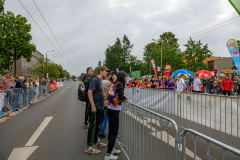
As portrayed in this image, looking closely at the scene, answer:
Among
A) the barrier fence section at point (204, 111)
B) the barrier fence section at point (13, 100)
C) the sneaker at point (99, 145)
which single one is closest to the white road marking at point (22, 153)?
the sneaker at point (99, 145)

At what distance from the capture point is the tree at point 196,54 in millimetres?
35750

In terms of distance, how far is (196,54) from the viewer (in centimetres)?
3597

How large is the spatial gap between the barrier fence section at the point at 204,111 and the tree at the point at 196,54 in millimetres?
32728

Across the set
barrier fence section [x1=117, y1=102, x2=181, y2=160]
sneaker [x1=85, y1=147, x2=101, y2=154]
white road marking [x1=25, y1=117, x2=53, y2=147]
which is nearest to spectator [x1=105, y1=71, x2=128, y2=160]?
barrier fence section [x1=117, y1=102, x2=181, y2=160]

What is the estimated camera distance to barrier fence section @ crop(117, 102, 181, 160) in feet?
9.48

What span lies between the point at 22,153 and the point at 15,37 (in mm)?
36031

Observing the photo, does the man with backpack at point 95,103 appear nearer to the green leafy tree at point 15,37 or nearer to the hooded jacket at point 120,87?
the hooded jacket at point 120,87

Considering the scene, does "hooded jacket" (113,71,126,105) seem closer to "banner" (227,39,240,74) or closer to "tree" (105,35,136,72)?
"banner" (227,39,240,74)

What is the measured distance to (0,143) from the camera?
4508 millimetres

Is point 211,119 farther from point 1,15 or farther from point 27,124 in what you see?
point 1,15

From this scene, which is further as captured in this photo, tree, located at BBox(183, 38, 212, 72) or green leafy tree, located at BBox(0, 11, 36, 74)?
tree, located at BBox(183, 38, 212, 72)

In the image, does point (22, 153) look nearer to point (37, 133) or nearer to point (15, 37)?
point (37, 133)

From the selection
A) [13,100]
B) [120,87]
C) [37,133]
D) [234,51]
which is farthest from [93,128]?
[234,51]

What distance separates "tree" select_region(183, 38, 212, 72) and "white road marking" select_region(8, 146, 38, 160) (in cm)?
3671
